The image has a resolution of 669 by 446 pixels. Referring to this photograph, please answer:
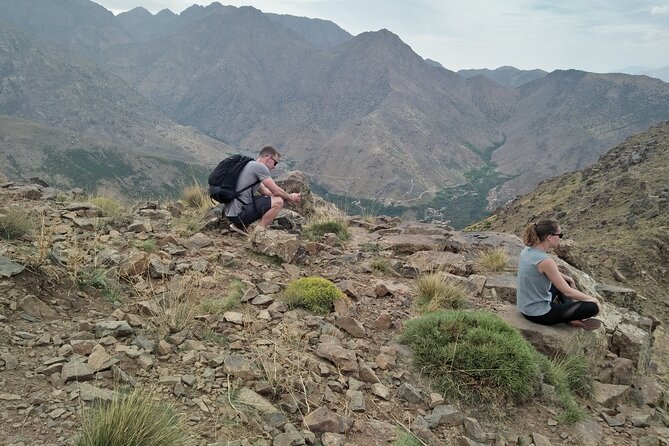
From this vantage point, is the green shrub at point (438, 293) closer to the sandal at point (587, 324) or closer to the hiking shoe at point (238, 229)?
the sandal at point (587, 324)

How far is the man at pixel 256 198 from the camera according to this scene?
27.4 feet

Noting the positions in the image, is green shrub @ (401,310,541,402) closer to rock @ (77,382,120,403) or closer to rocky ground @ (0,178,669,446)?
rocky ground @ (0,178,669,446)

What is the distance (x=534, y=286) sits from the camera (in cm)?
648

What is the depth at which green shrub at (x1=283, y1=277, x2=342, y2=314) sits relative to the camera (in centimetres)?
573

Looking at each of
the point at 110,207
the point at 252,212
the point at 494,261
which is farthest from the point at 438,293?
the point at 110,207

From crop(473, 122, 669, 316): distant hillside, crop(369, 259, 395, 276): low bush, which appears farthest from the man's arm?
crop(473, 122, 669, 316): distant hillside

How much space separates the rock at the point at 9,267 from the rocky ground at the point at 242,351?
0.8 inches

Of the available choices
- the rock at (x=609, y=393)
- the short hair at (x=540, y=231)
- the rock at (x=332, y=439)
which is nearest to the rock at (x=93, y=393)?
the rock at (x=332, y=439)

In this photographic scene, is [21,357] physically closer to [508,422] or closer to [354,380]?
[354,380]

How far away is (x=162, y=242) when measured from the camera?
7184mm

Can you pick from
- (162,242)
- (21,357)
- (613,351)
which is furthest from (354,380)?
(613,351)

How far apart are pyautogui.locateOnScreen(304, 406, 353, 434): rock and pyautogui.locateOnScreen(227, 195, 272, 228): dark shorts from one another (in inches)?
204

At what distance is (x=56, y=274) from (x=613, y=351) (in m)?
7.91

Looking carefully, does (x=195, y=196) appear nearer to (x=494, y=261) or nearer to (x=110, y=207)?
(x=110, y=207)
